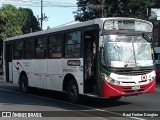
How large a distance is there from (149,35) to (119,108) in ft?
9.44

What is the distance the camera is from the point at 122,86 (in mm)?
12773

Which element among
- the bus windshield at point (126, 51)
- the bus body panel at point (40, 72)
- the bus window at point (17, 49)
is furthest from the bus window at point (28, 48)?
the bus windshield at point (126, 51)

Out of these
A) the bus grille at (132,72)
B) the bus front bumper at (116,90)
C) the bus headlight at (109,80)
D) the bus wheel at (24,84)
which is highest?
the bus grille at (132,72)

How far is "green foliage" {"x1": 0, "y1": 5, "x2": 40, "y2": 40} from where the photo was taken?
49.6 metres

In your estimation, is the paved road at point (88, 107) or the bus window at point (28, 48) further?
the bus window at point (28, 48)

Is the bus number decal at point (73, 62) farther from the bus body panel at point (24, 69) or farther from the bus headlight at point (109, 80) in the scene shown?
the bus body panel at point (24, 69)

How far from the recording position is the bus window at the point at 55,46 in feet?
51.0

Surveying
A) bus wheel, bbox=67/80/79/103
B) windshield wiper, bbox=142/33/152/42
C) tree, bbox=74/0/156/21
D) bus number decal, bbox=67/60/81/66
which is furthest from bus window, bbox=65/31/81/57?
tree, bbox=74/0/156/21

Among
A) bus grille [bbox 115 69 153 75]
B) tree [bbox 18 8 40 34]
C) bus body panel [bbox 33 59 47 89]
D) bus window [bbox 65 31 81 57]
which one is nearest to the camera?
bus grille [bbox 115 69 153 75]

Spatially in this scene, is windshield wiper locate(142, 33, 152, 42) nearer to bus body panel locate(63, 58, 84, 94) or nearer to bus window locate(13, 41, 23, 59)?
bus body panel locate(63, 58, 84, 94)

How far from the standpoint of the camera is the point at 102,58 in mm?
12766

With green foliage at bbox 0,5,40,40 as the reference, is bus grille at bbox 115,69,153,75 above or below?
below

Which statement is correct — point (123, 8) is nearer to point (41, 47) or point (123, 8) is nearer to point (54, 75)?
point (41, 47)

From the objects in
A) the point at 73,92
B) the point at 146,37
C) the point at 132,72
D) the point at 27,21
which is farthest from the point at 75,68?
the point at 27,21
